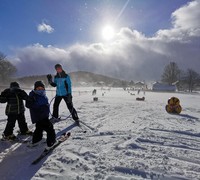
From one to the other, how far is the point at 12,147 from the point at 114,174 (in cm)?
265

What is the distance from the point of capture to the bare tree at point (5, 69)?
79.7 meters

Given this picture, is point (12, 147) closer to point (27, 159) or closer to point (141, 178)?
point (27, 159)

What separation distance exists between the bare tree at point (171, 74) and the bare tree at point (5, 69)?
63518 millimetres

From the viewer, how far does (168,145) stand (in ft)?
15.5

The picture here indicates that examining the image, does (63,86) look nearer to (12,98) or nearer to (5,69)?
(12,98)

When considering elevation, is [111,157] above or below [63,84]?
below

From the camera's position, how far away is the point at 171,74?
297 ft

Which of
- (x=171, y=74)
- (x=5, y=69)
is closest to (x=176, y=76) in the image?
(x=171, y=74)

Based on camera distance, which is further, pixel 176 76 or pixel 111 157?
pixel 176 76

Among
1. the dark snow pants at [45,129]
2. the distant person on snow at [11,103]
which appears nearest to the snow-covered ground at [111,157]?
the dark snow pants at [45,129]

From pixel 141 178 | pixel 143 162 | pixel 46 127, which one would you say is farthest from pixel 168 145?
pixel 46 127

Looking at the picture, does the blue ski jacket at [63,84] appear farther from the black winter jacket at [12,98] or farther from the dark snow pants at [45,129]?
the dark snow pants at [45,129]

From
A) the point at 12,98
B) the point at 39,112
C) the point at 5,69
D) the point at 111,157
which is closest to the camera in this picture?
the point at 111,157

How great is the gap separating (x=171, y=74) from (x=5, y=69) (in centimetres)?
6831
